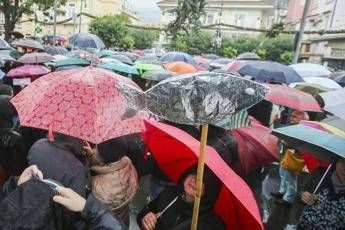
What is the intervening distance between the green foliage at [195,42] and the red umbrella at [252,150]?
1391 inches

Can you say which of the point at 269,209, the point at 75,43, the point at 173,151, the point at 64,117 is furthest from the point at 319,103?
the point at 75,43

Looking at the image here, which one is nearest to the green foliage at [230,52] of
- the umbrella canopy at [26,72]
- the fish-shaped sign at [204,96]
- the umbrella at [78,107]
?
the umbrella canopy at [26,72]

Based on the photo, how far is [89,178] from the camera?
2842 millimetres

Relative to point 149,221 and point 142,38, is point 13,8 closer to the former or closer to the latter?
point 142,38

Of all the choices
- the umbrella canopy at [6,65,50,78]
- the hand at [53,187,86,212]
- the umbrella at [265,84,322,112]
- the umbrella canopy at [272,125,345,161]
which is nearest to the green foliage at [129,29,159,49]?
the umbrella canopy at [6,65,50,78]

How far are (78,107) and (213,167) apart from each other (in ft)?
3.89

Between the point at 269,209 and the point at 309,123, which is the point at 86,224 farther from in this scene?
the point at 269,209

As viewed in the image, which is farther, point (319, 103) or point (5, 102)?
point (319, 103)

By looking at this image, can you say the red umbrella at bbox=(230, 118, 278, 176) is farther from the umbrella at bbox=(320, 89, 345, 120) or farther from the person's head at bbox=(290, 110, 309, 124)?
the person's head at bbox=(290, 110, 309, 124)

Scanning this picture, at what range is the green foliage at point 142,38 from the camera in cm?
4197

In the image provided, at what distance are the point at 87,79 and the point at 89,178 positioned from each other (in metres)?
0.76

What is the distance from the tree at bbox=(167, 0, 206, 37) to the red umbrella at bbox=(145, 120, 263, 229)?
36254 mm

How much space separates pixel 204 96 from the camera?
1.98 metres

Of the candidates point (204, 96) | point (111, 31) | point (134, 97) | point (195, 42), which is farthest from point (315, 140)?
point (195, 42)
